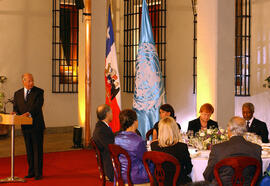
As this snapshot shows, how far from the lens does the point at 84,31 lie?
29.1 feet

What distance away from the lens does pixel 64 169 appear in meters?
6.68

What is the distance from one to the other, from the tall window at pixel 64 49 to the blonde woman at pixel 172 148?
29.0 ft

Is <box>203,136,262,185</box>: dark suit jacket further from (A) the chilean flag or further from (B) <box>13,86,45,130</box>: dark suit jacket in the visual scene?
(A) the chilean flag

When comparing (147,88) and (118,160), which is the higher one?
(147,88)

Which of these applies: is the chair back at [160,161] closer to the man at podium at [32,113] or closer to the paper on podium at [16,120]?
the paper on podium at [16,120]

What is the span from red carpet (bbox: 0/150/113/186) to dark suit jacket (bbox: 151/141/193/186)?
7.90ft

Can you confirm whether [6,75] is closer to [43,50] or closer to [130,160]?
[43,50]

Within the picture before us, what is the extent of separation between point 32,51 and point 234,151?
946 cm

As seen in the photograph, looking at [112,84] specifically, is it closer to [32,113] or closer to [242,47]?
[32,113]

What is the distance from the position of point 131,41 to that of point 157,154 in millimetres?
8865

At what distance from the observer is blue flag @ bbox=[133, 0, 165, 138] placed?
6.66 m

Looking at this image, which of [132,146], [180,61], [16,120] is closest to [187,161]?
[132,146]

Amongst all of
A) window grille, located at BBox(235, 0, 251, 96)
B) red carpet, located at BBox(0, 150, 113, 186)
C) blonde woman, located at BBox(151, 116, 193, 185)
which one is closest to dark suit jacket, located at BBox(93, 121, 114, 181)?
blonde woman, located at BBox(151, 116, 193, 185)

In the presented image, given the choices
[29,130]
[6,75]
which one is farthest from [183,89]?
[29,130]
